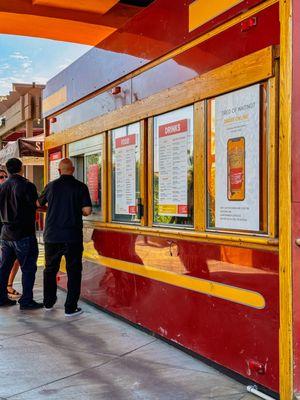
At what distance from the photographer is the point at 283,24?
324 cm

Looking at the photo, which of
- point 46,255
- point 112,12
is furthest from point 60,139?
point 112,12

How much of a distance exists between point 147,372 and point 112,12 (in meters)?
6.44

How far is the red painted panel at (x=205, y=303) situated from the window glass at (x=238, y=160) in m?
0.24

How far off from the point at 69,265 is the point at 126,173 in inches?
50.9

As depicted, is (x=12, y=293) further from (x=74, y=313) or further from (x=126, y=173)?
(x=126, y=173)

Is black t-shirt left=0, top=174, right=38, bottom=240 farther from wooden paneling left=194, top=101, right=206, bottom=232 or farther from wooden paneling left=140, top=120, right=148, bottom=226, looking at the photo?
wooden paneling left=194, top=101, right=206, bottom=232

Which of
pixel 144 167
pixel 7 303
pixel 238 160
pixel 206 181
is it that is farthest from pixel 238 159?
pixel 7 303

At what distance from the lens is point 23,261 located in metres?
6.30

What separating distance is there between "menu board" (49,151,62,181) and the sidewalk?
8.60 ft

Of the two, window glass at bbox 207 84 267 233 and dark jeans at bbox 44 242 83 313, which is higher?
window glass at bbox 207 84 267 233

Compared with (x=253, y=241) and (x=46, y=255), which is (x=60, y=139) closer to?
(x=46, y=255)

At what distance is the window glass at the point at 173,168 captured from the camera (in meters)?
4.32

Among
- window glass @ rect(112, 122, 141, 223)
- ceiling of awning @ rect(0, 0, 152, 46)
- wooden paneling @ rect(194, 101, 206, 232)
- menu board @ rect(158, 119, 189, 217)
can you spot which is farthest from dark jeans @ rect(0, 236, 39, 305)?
ceiling of awning @ rect(0, 0, 152, 46)

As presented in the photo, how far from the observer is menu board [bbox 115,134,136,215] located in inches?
206
